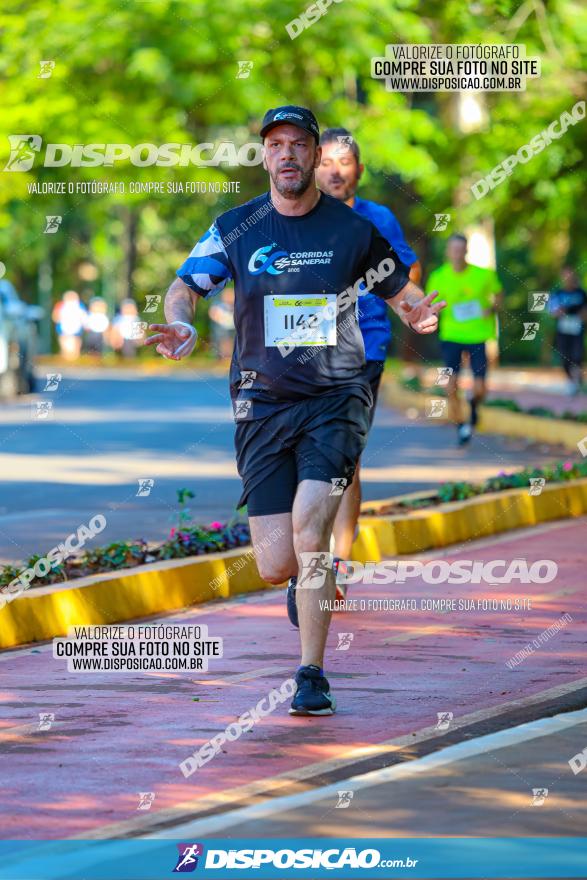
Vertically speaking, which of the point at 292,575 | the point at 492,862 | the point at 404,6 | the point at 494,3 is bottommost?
the point at 492,862

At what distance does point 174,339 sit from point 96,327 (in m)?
43.6

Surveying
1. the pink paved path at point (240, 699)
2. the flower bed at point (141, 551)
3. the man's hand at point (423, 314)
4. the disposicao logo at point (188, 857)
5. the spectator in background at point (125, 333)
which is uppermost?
the spectator in background at point (125, 333)

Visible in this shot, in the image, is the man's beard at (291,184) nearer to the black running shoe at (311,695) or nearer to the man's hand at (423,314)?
the man's hand at (423,314)

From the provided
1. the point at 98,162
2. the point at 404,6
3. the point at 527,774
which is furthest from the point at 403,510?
the point at 98,162

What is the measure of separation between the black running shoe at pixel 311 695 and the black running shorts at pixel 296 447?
575mm

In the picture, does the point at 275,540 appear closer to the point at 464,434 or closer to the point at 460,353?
the point at 460,353

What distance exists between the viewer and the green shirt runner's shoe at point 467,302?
62.1ft

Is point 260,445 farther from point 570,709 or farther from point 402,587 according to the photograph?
point 402,587

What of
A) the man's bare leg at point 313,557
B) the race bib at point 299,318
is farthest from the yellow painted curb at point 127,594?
the race bib at point 299,318

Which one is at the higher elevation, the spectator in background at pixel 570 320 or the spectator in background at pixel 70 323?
the spectator in background at pixel 70 323

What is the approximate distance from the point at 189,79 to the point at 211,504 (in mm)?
17775

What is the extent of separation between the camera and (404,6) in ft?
97.6

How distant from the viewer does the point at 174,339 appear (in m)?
6.96

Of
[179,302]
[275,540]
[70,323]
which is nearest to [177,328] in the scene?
[179,302]
